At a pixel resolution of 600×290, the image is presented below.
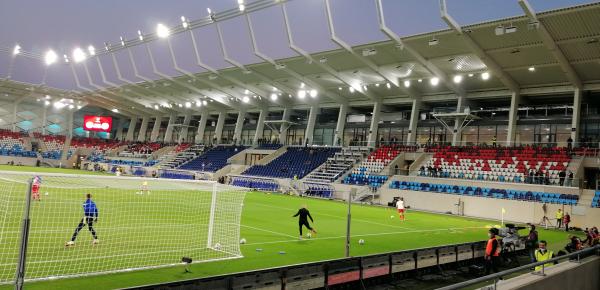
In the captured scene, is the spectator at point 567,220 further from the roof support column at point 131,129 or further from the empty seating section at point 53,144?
the roof support column at point 131,129

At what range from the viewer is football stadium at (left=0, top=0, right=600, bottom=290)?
1056cm

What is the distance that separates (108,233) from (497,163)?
101ft

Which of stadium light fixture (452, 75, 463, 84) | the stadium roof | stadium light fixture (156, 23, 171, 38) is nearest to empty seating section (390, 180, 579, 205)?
the stadium roof

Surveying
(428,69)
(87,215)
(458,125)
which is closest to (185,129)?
(458,125)

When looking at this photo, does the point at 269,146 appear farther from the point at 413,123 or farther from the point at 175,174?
the point at 413,123

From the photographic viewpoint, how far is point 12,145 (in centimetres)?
6581

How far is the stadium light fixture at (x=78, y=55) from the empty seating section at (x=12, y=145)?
1894 centimetres

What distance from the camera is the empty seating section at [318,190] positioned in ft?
131

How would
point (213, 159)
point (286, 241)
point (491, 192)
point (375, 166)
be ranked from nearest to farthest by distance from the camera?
point (286, 241) < point (491, 192) < point (375, 166) < point (213, 159)

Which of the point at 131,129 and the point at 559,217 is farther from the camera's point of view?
the point at 131,129

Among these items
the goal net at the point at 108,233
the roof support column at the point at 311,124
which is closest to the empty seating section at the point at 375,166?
the roof support column at the point at 311,124

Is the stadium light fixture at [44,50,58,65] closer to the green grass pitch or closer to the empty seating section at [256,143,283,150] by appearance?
the empty seating section at [256,143,283,150]

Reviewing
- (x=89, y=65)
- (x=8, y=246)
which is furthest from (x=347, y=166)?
(x=89, y=65)

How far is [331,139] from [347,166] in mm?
11469
